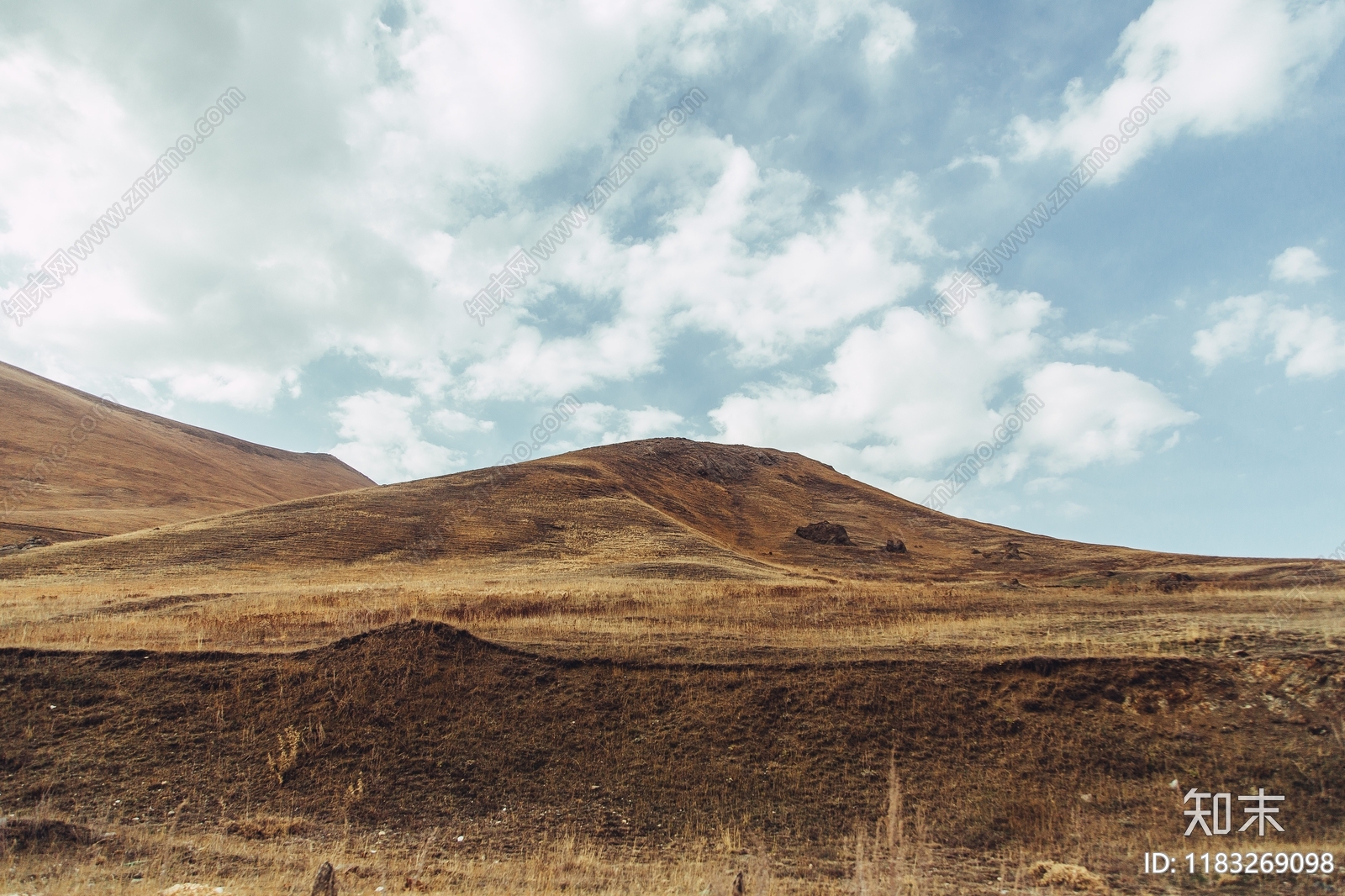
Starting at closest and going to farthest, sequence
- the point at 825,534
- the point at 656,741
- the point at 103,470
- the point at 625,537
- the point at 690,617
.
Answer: the point at 656,741
the point at 690,617
the point at 625,537
the point at 825,534
the point at 103,470

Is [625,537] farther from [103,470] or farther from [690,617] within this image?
[103,470]

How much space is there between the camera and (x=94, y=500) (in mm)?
76812

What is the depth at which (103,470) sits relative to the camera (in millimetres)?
87625

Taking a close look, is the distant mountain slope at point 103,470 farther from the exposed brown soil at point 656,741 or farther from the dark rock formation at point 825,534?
the dark rock formation at point 825,534

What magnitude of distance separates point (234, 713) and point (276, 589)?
1939cm

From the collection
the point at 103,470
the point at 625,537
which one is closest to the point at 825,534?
the point at 625,537

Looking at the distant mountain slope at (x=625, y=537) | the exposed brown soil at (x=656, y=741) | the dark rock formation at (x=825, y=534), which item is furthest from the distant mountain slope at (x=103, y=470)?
the dark rock formation at (x=825, y=534)

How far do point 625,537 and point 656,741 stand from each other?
38217 mm

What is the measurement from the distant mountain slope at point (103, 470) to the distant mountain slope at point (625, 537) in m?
19.1

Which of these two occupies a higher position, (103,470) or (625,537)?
(103,470)

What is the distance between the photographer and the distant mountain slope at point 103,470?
218ft

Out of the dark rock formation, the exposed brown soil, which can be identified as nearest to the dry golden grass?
the exposed brown soil

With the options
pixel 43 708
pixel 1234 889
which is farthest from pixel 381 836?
pixel 1234 889

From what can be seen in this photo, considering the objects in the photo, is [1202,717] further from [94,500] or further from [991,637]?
[94,500]
